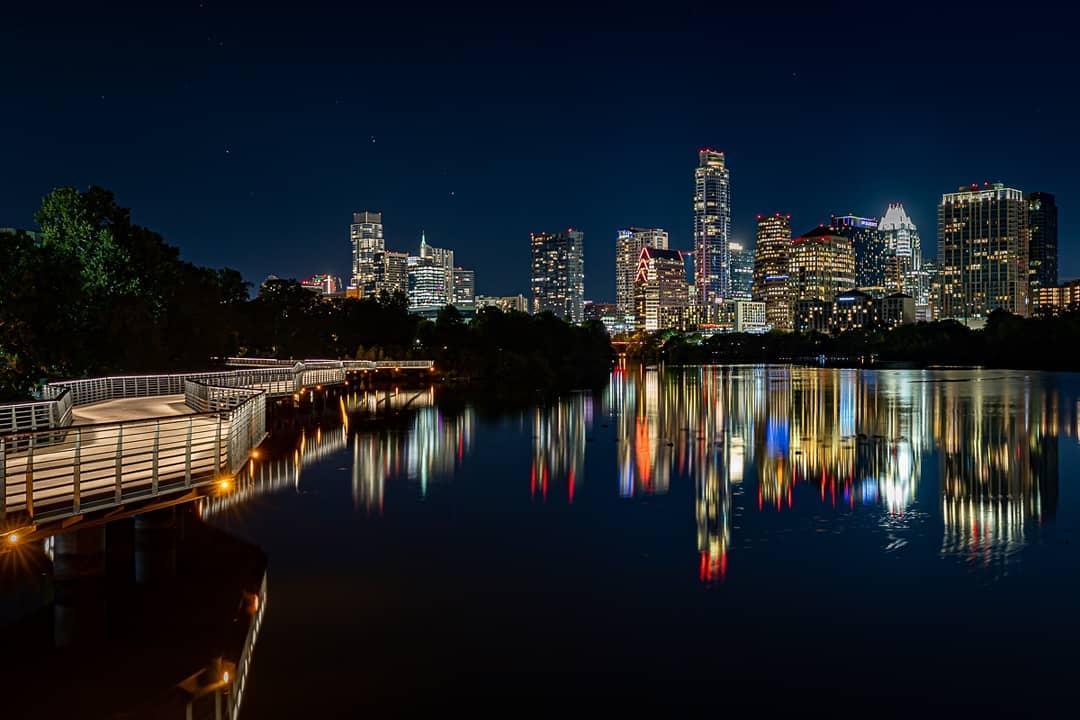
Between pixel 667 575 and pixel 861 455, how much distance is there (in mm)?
23999

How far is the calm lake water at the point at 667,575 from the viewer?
17219 mm

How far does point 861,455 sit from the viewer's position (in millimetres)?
44344

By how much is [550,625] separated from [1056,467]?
30.1 meters

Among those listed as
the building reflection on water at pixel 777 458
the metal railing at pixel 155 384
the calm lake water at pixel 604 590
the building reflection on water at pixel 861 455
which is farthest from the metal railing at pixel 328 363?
the calm lake water at pixel 604 590

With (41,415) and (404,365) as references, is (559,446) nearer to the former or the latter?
(41,415)

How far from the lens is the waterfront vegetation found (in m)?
35.2

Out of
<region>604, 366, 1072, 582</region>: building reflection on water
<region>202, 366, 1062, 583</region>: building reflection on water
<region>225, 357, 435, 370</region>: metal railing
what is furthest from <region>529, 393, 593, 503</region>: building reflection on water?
<region>225, 357, 435, 370</region>: metal railing

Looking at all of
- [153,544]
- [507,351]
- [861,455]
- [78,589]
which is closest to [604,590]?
[153,544]

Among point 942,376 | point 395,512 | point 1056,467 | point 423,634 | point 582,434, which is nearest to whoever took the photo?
point 423,634

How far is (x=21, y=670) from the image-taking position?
16.5 m

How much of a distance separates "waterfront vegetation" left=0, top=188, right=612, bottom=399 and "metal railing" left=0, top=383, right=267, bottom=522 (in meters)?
13.6

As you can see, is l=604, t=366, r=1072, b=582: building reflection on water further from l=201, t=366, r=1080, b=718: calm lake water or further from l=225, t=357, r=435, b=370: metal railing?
l=225, t=357, r=435, b=370: metal railing

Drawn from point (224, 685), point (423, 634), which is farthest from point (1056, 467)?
point (224, 685)

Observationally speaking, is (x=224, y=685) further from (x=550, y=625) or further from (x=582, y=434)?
(x=582, y=434)
